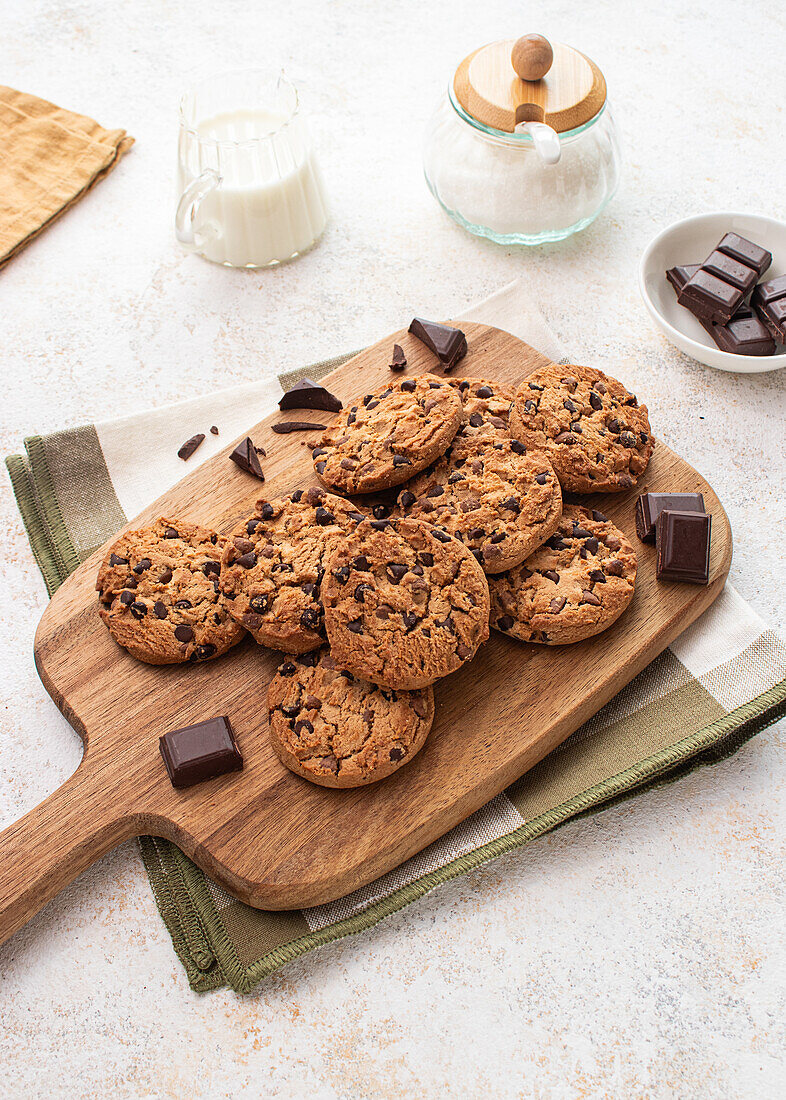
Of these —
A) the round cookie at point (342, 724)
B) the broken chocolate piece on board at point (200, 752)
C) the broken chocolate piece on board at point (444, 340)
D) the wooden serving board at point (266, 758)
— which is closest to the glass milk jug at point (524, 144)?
the broken chocolate piece on board at point (444, 340)

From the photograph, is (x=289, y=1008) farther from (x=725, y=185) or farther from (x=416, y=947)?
(x=725, y=185)

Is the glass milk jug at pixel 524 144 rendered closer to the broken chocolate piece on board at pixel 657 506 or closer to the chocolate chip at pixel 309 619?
the broken chocolate piece on board at pixel 657 506

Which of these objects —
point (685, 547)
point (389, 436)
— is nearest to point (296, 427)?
point (389, 436)

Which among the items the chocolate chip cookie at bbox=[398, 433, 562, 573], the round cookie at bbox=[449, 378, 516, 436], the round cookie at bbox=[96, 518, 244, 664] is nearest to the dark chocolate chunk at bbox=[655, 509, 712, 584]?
the chocolate chip cookie at bbox=[398, 433, 562, 573]

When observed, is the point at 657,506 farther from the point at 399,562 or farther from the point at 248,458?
the point at 248,458

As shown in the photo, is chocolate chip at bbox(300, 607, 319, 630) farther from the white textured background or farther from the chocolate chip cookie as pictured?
the white textured background
